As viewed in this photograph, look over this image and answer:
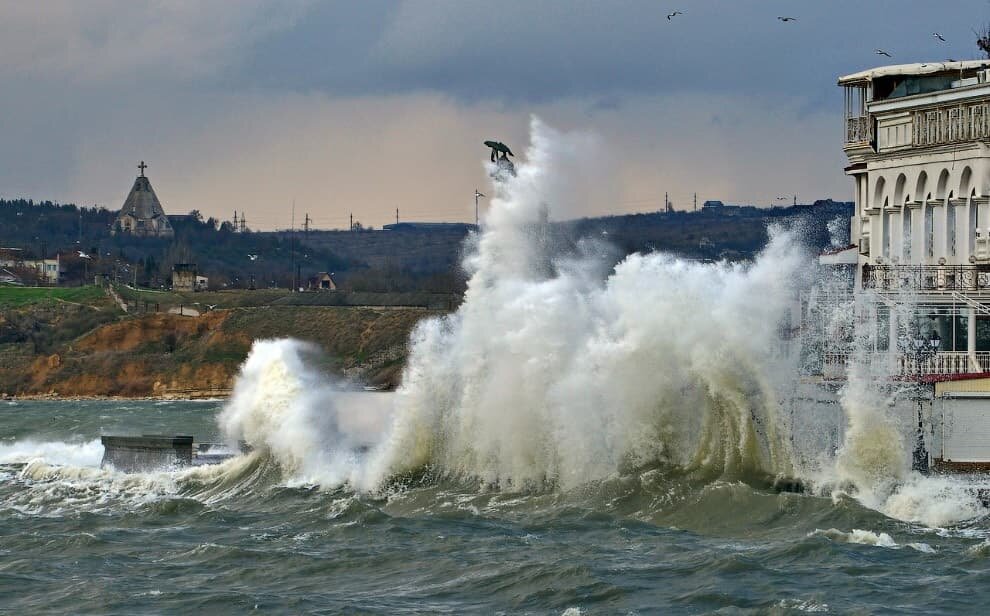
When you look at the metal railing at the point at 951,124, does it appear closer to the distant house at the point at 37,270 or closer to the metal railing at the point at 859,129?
the metal railing at the point at 859,129

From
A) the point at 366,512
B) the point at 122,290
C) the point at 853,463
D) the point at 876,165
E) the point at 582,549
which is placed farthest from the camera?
the point at 122,290

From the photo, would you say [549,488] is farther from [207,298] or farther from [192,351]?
[207,298]

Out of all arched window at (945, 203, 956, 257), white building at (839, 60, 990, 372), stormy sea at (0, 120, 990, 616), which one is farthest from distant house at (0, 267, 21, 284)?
arched window at (945, 203, 956, 257)

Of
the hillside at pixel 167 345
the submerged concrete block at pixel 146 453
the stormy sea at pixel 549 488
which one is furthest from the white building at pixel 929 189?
the hillside at pixel 167 345

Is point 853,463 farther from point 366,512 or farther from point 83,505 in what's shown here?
point 83,505

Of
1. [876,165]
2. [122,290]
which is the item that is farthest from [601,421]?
[122,290]

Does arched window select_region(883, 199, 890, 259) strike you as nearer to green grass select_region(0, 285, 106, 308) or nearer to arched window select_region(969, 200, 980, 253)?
arched window select_region(969, 200, 980, 253)

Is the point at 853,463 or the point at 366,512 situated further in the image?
the point at 366,512
